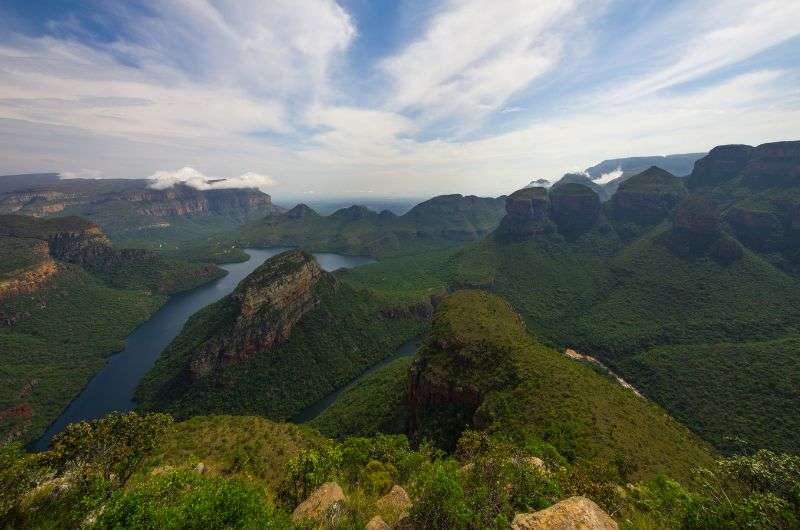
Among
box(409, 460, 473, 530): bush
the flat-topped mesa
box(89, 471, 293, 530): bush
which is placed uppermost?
the flat-topped mesa

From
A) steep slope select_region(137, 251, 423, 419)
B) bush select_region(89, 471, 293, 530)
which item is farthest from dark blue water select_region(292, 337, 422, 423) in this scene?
bush select_region(89, 471, 293, 530)

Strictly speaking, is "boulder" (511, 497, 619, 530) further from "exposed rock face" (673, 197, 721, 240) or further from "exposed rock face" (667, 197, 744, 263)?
"exposed rock face" (673, 197, 721, 240)

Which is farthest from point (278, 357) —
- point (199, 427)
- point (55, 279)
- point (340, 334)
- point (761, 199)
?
point (761, 199)

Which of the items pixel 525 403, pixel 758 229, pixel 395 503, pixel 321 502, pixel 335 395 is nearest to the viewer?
pixel 321 502

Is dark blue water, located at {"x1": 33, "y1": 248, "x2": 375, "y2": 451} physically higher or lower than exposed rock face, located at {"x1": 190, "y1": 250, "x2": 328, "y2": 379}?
lower

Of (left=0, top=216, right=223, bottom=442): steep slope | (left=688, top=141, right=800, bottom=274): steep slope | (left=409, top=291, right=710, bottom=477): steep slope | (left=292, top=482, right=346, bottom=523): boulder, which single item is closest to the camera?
(left=292, top=482, right=346, bottom=523): boulder

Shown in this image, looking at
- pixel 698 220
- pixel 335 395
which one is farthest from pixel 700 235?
pixel 335 395

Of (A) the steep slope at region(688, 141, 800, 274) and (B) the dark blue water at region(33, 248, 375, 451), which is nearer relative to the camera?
(B) the dark blue water at region(33, 248, 375, 451)

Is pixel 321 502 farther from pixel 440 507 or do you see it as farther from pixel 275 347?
pixel 275 347
